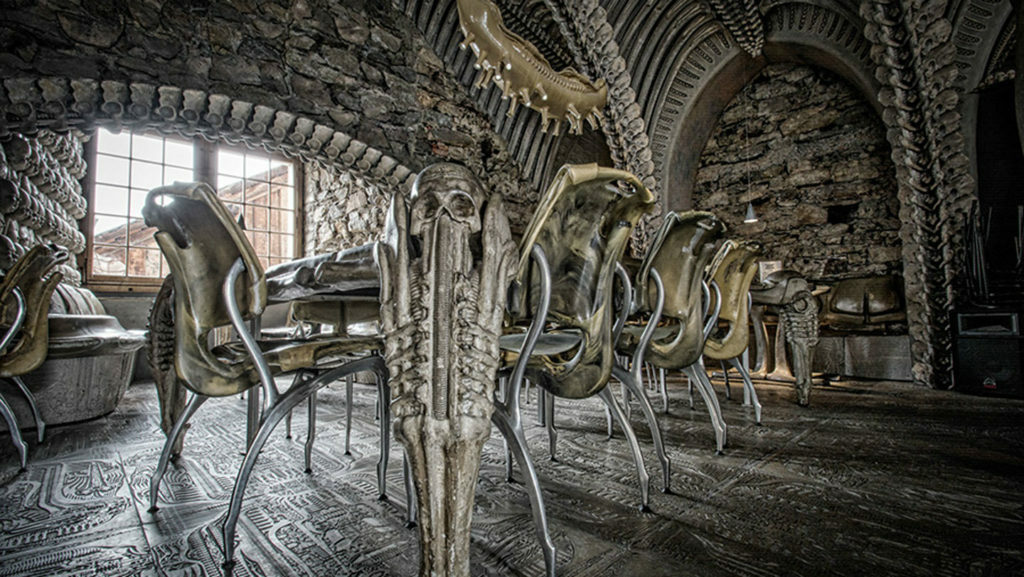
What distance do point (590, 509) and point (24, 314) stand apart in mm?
2412

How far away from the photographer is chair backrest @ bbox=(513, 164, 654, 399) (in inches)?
41.2

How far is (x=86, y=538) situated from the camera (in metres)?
1.10

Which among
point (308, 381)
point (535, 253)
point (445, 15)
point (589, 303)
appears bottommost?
point (308, 381)

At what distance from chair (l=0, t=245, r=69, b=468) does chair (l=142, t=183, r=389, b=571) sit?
1275 millimetres

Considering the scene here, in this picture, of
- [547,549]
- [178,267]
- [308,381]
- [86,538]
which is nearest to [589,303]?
[547,549]

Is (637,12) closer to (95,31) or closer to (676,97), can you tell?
(676,97)

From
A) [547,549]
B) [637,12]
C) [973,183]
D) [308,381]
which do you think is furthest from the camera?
A: [637,12]

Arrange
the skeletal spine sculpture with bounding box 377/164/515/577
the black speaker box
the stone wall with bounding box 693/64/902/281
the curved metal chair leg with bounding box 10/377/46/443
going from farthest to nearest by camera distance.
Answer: the stone wall with bounding box 693/64/902/281
the black speaker box
the curved metal chair leg with bounding box 10/377/46/443
the skeletal spine sculpture with bounding box 377/164/515/577

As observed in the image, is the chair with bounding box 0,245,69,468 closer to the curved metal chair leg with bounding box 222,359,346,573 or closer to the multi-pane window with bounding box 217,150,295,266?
the curved metal chair leg with bounding box 222,359,346,573

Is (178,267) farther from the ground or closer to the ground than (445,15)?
closer to the ground

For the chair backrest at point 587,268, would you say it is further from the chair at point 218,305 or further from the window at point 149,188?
the window at point 149,188

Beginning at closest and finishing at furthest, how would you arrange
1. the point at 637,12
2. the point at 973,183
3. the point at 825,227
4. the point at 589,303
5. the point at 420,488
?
the point at 420,488
the point at 589,303
the point at 973,183
the point at 637,12
the point at 825,227

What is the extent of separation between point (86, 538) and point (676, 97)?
600cm

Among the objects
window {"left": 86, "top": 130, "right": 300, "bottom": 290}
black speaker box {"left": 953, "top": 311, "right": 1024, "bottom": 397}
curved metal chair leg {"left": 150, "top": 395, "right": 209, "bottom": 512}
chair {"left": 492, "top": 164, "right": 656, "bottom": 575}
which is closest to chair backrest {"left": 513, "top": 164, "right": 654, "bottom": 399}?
chair {"left": 492, "top": 164, "right": 656, "bottom": 575}
